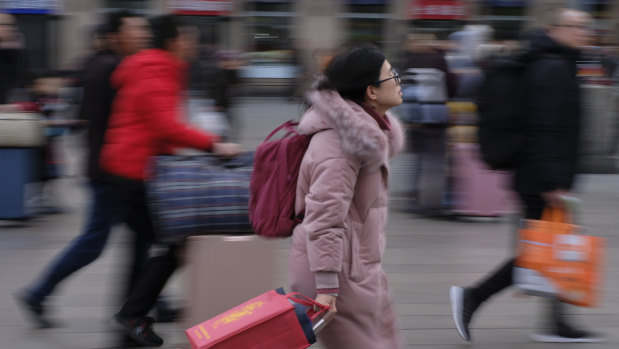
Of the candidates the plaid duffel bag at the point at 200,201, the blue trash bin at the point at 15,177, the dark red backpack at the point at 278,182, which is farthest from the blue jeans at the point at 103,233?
the blue trash bin at the point at 15,177

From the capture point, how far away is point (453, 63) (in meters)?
9.20

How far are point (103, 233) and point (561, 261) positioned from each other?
7.33ft

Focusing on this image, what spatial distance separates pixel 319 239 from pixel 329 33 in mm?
19725

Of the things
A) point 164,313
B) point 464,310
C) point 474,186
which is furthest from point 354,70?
point 474,186

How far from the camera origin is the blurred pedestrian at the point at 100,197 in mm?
4094

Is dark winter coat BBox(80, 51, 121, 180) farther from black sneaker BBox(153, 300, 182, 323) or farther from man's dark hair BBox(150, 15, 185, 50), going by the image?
black sneaker BBox(153, 300, 182, 323)

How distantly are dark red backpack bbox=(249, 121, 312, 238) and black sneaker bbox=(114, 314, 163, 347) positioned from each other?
1375mm

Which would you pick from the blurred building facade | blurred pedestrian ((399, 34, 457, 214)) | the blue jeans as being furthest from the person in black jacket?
the blurred building facade

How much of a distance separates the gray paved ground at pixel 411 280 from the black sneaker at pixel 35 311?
52 millimetres

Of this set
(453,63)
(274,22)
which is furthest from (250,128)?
(274,22)

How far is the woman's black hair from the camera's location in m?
2.78

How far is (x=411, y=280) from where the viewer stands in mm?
5570

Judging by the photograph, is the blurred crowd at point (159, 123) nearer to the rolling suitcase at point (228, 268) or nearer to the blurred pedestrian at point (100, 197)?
the blurred pedestrian at point (100, 197)

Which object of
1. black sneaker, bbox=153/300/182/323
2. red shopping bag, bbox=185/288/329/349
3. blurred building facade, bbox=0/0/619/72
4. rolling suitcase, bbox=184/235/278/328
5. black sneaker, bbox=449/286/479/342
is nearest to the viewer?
red shopping bag, bbox=185/288/329/349
